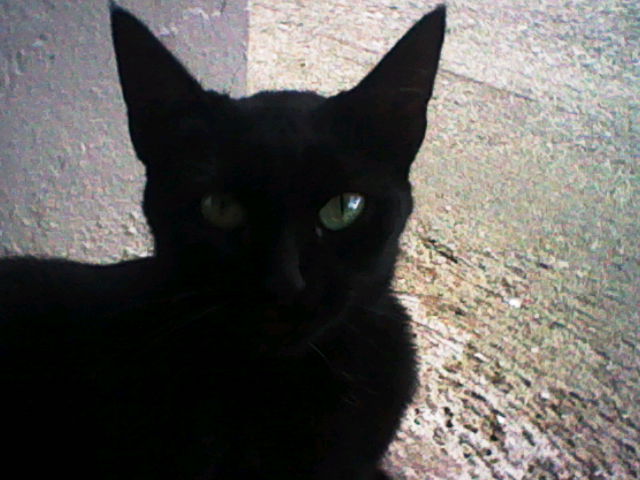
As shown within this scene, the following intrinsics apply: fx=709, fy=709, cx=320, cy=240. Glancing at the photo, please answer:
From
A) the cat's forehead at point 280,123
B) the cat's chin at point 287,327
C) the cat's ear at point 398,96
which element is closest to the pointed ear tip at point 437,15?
the cat's ear at point 398,96

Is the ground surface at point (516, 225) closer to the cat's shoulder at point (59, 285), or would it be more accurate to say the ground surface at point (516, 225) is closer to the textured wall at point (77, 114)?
the textured wall at point (77, 114)

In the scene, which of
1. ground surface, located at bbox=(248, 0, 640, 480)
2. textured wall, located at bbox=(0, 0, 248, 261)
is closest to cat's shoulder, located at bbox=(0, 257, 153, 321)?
textured wall, located at bbox=(0, 0, 248, 261)

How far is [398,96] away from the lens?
1283mm

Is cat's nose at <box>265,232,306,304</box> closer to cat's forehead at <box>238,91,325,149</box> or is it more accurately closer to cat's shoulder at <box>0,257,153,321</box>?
cat's forehead at <box>238,91,325,149</box>

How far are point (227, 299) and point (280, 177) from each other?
0.22 metres

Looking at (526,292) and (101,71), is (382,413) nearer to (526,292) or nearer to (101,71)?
(526,292)

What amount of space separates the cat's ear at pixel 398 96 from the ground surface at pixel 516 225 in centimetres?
59

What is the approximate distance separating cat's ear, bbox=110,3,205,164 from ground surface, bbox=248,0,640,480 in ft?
2.62

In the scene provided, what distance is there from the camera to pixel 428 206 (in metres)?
2.16

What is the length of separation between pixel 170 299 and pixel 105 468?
1.05 feet

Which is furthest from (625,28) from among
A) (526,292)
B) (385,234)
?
(385,234)

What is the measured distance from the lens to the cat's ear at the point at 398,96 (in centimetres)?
123

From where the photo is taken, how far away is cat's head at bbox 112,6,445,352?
3.80 feet

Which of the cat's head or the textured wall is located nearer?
the cat's head
